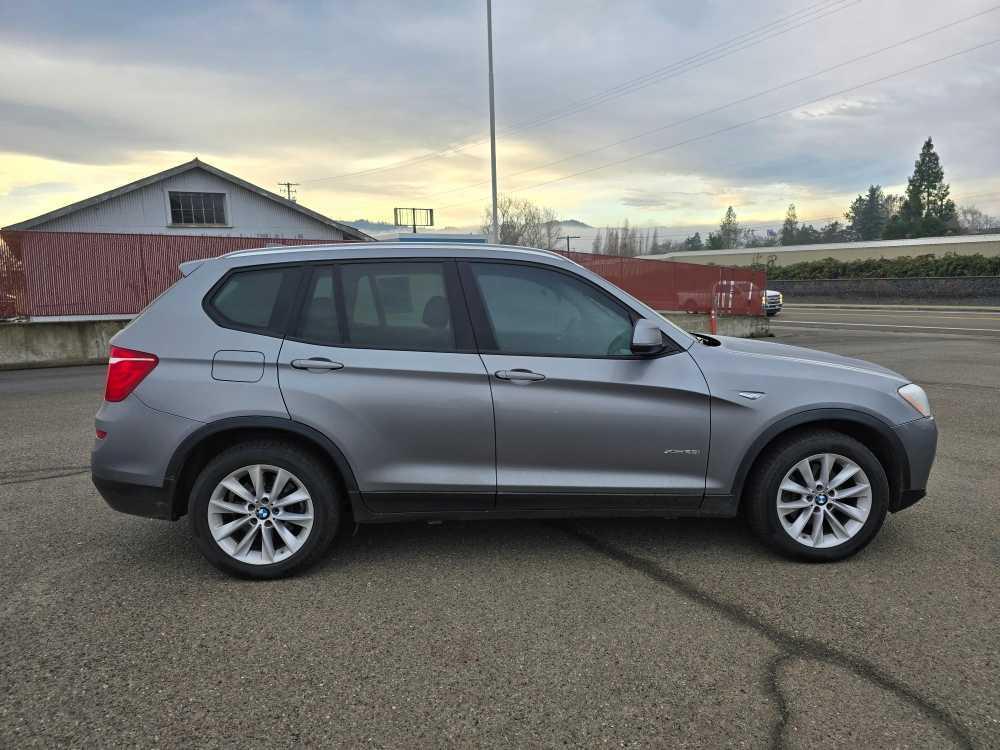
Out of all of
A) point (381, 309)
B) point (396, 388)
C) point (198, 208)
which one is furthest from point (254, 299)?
point (198, 208)

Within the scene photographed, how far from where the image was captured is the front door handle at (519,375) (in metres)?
3.46

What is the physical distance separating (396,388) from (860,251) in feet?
231

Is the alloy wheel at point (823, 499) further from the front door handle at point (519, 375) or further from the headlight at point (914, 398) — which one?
the front door handle at point (519, 375)

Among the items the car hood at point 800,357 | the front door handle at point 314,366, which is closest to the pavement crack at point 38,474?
the front door handle at point 314,366

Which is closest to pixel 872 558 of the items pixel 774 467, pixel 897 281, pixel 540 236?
pixel 774 467

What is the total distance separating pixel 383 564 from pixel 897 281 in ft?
135

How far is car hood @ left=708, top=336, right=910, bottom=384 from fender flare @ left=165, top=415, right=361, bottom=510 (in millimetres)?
2017

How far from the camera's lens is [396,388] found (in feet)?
11.3

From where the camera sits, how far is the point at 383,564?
12.2 ft

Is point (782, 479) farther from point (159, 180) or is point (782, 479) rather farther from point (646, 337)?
point (159, 180)

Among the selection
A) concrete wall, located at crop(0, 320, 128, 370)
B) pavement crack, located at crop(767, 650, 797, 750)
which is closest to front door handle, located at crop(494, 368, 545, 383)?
pavement crack, located at crop(767, 650, 797, 750)

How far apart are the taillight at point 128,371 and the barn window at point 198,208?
26.9 m

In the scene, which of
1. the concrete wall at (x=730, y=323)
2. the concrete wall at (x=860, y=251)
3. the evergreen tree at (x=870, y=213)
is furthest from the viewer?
the evergreen tree at (x=870, y=213)

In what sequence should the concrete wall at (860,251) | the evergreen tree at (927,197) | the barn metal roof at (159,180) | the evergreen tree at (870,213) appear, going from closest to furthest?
the barn metal roof at (159,180) → the concrete wall at (860,251) → the evergreen tree at (927,197) → the evergreen tree at (870,213)
